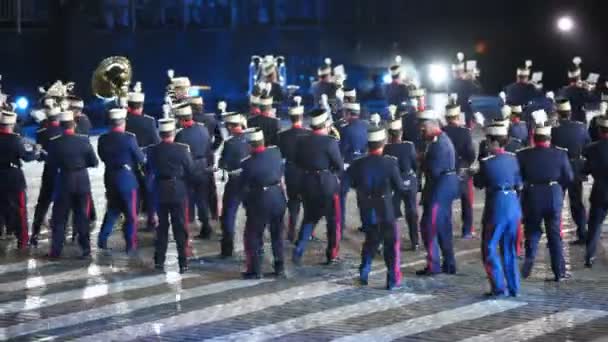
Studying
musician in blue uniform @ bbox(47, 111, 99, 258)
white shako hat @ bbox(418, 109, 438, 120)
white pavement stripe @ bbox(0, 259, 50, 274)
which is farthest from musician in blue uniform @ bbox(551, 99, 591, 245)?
white pavement stripe @ bbox(0, 259, 50, 274)

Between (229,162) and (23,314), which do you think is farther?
(229,162)

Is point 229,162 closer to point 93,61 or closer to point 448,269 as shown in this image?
point 448,269

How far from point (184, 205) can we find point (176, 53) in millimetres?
22993

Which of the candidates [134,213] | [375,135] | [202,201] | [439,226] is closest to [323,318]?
[375,135]

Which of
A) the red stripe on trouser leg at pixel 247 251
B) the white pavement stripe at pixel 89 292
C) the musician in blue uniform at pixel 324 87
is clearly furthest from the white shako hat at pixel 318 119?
the musician in blue uniform at pixel 324 87

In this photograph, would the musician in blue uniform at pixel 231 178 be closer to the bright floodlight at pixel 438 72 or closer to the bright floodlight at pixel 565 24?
the bright floodlight at pixel 565 24

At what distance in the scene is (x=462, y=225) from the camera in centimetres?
2016

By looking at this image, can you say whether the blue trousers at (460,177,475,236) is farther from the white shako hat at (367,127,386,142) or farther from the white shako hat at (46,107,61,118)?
the white shako hat at (46,107,61,118)

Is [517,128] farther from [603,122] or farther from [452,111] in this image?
[603,122]

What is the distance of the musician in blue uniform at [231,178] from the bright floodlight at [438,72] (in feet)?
88.1

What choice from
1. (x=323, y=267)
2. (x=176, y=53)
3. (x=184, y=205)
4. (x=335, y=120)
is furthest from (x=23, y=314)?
(x=176, y=53)

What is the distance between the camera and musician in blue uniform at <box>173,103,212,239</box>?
65.4 ft

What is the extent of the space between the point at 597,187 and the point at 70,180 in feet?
21.8

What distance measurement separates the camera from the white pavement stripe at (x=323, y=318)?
47.1 ft
